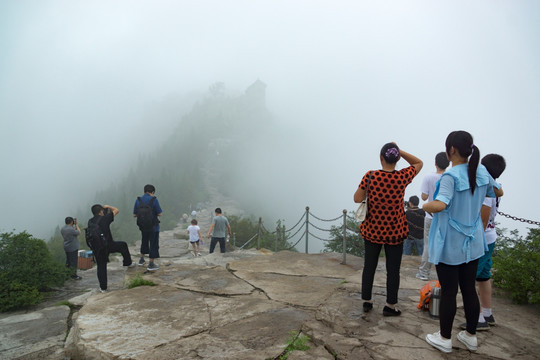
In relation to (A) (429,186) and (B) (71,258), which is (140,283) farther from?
(B) (71,258)

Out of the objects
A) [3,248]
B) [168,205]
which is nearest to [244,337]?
[3,248]

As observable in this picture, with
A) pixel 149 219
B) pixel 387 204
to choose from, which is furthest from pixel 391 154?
pixel 149 219

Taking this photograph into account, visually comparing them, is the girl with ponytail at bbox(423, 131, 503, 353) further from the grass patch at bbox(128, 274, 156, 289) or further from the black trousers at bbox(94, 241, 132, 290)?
the black trousers at bbox(94, 241, 132, 290)

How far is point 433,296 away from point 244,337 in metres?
1.93

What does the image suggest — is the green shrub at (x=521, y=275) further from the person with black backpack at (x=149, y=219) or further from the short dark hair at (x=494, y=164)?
the person with black backpack at (x=149, y=219)

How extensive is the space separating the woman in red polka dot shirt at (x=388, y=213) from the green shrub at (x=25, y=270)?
6.53 meters

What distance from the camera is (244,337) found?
312cm

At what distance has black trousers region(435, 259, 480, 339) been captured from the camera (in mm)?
2605

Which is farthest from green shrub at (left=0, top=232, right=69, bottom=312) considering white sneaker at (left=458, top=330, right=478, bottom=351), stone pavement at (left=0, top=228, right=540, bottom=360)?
white sneaker at (left=458, top=330, right=478, bottom=351)

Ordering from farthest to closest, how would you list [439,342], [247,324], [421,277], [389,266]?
1. [421,277]
2. [247,324]
3. [389,266]
4. [439,342]

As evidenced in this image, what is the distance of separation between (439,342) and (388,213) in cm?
117

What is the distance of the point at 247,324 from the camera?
11.4 feet

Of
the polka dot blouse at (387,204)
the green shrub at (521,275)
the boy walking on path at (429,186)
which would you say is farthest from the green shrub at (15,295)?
the green shrub at (521,275)

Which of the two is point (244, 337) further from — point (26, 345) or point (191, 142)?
point (191, 142)
